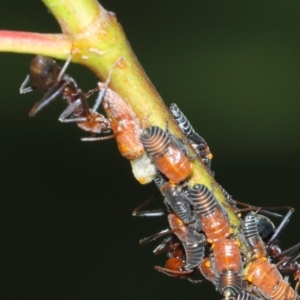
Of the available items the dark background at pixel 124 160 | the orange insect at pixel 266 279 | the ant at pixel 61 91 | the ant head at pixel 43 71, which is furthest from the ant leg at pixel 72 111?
the dark background at pixel 124 160

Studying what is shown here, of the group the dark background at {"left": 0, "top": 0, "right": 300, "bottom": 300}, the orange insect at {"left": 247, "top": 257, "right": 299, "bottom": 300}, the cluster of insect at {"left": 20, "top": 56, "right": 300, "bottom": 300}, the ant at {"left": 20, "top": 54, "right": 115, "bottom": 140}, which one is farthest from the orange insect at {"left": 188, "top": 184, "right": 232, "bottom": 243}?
the dark background at {"left": 0, "top": 0, "right": 300, "bottom": 300}

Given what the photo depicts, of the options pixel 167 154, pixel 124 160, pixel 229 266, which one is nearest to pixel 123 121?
pixel 167 154

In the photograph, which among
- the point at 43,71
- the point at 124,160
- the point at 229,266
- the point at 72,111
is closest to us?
the point at 43,71

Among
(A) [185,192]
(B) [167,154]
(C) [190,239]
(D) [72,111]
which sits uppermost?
(D) [72,111]

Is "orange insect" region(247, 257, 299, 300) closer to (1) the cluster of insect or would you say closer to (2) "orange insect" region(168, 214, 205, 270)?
(1) the cluster of insect

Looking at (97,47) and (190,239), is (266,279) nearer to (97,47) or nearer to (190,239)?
(190,239)

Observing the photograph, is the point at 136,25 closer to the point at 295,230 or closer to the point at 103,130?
the point at 295,230

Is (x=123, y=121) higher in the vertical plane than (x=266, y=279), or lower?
higher

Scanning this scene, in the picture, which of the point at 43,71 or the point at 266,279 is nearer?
the point at 43,71
